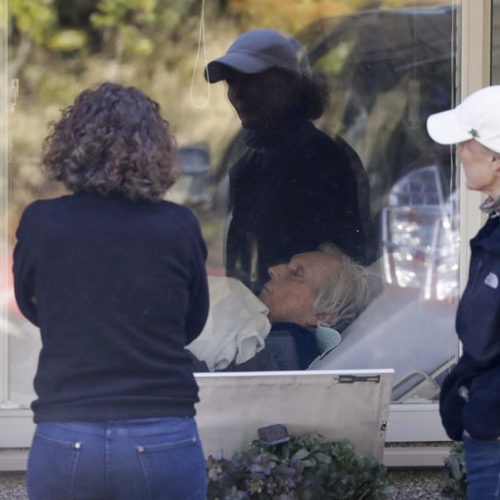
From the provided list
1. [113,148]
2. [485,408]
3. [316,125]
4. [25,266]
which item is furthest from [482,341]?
[316,125]

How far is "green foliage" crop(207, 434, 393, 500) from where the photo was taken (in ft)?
13.7

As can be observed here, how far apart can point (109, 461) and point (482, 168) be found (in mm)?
1311

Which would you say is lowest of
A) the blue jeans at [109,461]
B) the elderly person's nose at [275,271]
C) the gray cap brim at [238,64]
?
the blue jeans at [109,461]

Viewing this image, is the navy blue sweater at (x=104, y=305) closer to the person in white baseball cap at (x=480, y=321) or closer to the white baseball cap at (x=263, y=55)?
the person in white baseball cap at (x=480, y=321)

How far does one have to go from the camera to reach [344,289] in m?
5.29

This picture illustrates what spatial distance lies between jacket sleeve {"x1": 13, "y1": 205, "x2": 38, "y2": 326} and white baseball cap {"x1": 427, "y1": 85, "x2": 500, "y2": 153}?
1.19m

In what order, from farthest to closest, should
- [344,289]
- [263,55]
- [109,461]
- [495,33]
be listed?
[344,289], [263,55], [495,33], [109,461]

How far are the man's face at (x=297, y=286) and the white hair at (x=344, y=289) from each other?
0.02 metres

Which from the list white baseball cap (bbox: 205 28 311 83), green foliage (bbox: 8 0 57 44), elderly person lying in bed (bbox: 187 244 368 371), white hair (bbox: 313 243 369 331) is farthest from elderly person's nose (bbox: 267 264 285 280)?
green foliage (bbox: 8 0 57 44)

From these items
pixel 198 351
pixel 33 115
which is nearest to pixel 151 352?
pixel 198 351

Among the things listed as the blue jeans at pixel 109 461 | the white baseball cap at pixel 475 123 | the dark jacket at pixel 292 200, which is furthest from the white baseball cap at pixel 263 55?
the blue jeans at pixel 109 461

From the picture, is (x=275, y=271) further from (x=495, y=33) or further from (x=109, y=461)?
(x=109, y=461)

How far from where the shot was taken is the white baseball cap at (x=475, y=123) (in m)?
3.13

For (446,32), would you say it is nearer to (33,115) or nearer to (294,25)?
(294,25)
